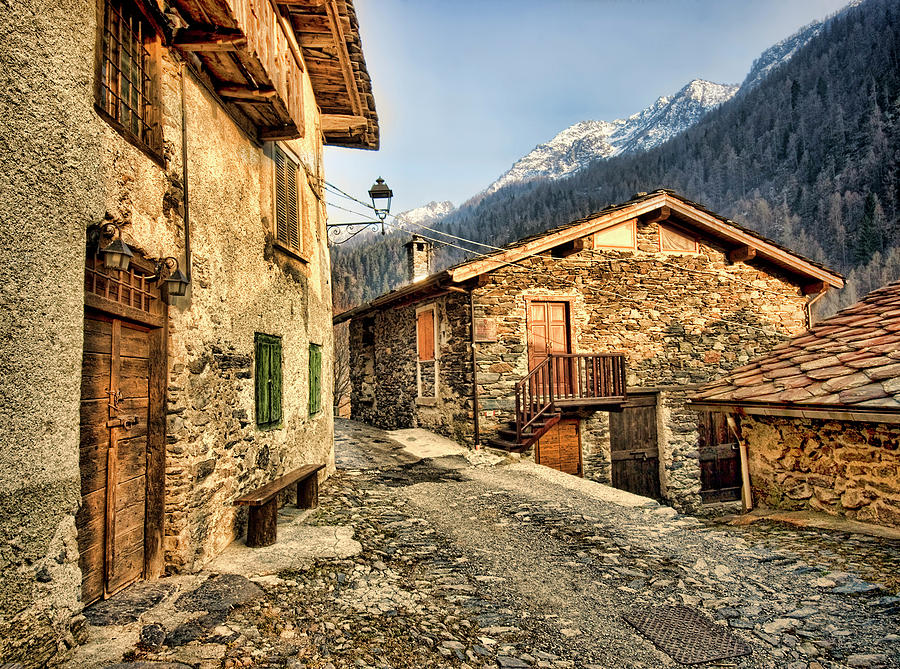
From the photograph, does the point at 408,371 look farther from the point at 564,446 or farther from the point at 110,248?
the point at 110,248

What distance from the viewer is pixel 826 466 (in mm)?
5988

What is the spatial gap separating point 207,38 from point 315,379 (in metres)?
4.56

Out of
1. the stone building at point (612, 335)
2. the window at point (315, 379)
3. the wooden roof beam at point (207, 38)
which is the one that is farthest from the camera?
the stone building at point (612, 335)

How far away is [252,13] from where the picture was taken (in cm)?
437

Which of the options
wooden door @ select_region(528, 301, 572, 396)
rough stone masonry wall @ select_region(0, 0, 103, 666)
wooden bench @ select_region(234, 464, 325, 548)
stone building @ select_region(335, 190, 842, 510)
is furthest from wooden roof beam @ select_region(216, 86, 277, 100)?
wooden door @ select_region(528, 301, 572, 396)

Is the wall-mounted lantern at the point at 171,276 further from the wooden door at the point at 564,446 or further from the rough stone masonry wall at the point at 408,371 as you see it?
the wooden door at the point at 564,446

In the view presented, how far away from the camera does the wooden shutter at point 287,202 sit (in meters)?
6.38

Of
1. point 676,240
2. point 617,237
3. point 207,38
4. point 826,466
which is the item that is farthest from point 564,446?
point 207,38

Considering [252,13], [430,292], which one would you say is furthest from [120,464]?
[430,292]

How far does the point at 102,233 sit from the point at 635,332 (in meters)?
10.3

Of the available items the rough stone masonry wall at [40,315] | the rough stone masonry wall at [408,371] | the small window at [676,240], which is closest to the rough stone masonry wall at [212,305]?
the rough stone masonry wall at [40,315]

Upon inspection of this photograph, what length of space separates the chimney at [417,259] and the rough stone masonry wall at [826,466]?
9.72 m

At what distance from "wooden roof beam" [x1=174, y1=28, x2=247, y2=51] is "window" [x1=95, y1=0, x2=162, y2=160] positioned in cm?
20

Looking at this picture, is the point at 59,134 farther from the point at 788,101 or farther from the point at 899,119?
the point at 788,101
